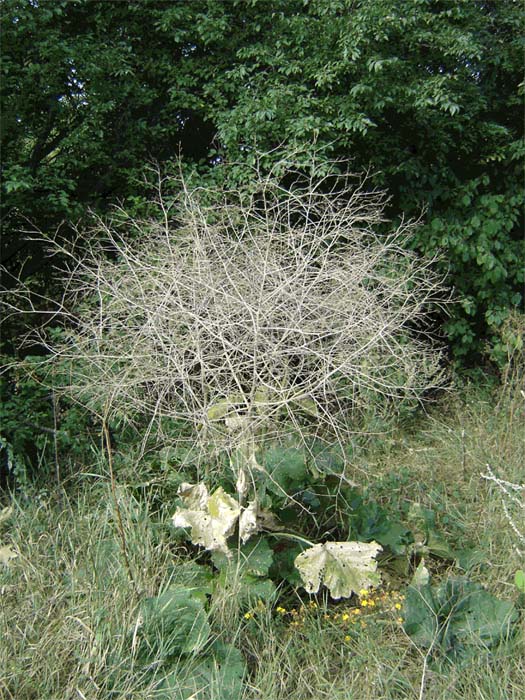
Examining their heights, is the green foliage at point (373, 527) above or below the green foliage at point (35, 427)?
below

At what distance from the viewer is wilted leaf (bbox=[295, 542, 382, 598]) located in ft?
8.79

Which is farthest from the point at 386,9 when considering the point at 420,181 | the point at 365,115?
the point at 420,181

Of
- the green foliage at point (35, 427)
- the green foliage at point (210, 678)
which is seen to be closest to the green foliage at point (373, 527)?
the green foliage at point (210, 678)

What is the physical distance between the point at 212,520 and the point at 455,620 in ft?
3.40

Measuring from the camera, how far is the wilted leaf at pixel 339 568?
2.68 metres

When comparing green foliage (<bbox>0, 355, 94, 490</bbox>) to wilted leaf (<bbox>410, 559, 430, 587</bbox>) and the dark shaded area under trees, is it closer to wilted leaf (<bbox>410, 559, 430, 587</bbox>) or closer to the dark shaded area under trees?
the dark shaded area under trees

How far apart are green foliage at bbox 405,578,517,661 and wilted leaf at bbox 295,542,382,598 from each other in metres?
0.19

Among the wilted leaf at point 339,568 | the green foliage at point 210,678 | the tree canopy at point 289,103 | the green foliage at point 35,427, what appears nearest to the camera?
the green foliage at point 210,678

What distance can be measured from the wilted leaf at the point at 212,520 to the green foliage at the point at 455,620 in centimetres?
76

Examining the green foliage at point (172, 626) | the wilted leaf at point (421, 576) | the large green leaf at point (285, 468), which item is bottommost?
the wilted leaf at point (421, 576)

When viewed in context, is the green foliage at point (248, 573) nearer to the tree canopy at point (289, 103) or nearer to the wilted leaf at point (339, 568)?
the wilted leaf at point (339, 568)

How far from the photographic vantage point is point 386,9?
15.0ft

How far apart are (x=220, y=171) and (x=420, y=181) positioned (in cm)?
182

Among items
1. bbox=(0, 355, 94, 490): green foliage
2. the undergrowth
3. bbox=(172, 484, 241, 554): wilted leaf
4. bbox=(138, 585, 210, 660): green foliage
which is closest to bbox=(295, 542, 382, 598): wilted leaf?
the undergrowth
